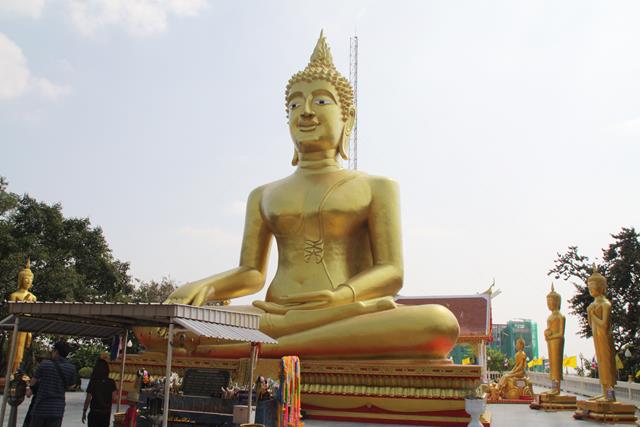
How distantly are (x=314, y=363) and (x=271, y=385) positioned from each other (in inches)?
81.8

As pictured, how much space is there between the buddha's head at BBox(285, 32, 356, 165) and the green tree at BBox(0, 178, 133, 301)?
11256mm

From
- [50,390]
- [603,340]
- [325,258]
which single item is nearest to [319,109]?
[325,258]

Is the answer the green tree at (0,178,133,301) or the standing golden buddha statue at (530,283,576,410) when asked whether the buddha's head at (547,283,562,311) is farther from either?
the green tree at (0,178,133,301)

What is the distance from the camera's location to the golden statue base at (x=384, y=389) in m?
7.58

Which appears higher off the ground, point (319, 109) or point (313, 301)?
point (319, 109)

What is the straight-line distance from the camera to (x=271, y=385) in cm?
616

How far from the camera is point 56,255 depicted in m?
19.8

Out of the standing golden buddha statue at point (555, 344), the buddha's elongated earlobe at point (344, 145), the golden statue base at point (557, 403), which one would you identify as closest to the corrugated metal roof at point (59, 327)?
the buddha's elongated earlobe at point (344, 145)

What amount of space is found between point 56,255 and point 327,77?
13.6m

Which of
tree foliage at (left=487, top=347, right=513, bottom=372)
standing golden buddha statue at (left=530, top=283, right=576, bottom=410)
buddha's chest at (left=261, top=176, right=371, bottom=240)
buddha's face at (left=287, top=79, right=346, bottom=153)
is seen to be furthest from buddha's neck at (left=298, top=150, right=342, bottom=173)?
tree foliage at (left=487, top=347, right=513, bottom=372)

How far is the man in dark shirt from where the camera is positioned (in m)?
4.93

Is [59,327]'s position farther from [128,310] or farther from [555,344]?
[555,344]

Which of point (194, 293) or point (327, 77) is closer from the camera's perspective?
point (194, 293)

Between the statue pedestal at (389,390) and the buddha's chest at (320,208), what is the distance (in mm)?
2327
